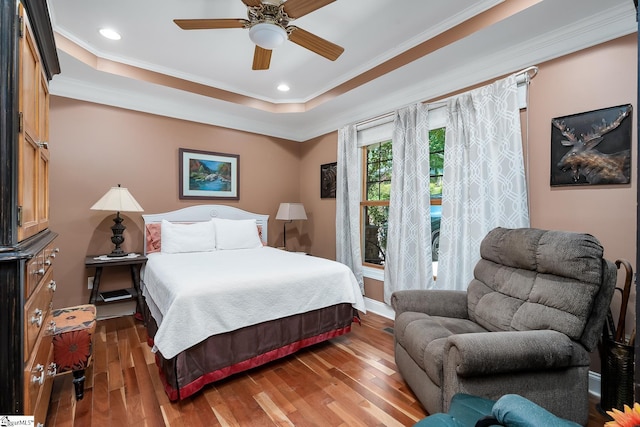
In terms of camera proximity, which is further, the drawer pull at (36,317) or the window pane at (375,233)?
the window pane at (375,233)

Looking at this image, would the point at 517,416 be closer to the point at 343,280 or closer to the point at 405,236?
the point at 343,280

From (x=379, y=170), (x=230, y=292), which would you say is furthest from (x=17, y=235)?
(x=379, y=170)

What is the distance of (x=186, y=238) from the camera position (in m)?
3.45

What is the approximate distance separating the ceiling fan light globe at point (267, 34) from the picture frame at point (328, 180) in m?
2.32

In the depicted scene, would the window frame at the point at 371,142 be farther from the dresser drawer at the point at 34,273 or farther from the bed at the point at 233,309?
the dresser drawer at the point at 34,273

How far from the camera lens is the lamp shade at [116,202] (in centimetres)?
299

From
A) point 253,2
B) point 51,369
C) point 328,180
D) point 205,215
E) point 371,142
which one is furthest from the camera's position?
point 328,180

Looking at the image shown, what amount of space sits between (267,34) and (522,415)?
88.9 inches

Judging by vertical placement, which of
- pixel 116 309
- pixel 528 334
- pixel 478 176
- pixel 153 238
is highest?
pixel 478 176

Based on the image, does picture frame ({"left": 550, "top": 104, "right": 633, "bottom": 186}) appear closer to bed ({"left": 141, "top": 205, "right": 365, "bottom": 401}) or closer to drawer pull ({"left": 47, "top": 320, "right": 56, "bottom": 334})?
bed ({"left": 141, "top": 205, "right": 365, "bottom": 401})

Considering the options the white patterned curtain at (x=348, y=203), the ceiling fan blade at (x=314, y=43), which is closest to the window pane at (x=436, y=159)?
the white patterned curtain at (x=348, y=203)

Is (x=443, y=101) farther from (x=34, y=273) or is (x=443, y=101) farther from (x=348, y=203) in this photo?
(x=34, y=273)

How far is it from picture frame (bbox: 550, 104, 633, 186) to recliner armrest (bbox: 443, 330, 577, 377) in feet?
3.97

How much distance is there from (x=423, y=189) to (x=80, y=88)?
382 cm
